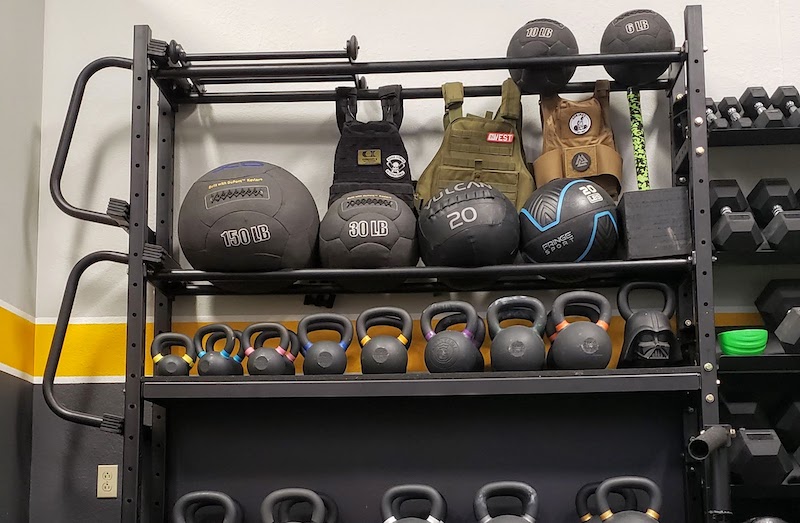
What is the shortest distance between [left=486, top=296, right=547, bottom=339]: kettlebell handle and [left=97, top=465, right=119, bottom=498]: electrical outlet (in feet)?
4.53

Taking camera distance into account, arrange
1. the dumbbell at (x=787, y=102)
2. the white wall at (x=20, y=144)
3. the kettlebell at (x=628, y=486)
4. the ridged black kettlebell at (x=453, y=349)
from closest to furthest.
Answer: the kettlebell at (x=628, y=486), the ridged black kettlebell at (x=453, y=349), the dumbbell at (x=787, y=102), the white wall at (x=20, y=144)

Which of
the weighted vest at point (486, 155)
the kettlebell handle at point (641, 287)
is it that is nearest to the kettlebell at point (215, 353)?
the weighted vest at point (486, 155)

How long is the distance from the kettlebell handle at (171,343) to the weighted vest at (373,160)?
67cm

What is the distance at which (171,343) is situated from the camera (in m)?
3.17

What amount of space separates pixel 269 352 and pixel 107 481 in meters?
0.82

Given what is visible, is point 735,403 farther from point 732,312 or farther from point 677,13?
point 677,13

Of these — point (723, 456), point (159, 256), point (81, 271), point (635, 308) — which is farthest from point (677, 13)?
point (81, 271)

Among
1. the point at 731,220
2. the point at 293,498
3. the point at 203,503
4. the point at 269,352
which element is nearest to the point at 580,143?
the point at 731,220

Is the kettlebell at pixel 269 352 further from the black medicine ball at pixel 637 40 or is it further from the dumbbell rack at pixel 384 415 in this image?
the black medicine ball at pixel 637 40

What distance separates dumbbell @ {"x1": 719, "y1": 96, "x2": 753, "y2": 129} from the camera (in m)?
3.22

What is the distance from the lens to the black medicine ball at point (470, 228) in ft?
9.96

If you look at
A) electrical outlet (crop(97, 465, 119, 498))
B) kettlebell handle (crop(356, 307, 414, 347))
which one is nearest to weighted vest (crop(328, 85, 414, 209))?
kettlebell handle (crop(356, 307, 414, 347))

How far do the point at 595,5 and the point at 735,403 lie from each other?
1.50 metres

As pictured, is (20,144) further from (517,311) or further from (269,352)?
(517,311)
